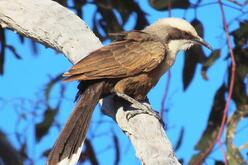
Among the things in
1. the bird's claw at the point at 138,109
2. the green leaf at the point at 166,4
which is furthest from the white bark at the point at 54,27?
the green leaf at the point at 166,4

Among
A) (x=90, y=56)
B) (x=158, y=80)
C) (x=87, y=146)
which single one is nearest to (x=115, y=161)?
(x=87, y=146)

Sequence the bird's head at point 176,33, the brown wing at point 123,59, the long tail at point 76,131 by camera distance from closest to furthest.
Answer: the long tail at point 76,131
the brown wing at point 123,59
the bird's head at point 176,33

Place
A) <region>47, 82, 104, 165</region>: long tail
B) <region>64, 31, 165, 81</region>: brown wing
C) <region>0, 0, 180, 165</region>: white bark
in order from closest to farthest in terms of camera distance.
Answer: <region>47, 82, 104, 165</region>: long tail → <region>64, 31, 165, 81</region>: brown wing → <region>0, 0, 180, 165</region>: white bark

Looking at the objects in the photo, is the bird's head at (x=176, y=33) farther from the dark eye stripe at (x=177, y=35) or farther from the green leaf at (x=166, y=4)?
the green leaf at (x=166, y=4)

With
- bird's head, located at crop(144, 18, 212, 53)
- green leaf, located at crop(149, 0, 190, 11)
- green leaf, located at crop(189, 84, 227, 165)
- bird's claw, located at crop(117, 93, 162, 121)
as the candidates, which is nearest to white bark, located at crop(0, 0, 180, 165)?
bird's claw, located at crop(117, 93, 162, 121)

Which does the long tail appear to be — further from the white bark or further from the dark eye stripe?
the dark eye stripe

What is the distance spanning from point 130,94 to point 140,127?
0.62 m

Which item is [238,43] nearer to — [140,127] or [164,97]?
[164,97]

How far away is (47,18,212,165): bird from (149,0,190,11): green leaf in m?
0.42

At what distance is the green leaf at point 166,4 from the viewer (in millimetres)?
4906

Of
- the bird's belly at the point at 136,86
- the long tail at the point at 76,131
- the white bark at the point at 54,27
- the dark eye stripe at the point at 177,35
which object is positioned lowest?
the long tail at the point at 76,131

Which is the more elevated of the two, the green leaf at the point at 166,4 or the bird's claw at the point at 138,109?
the green leaf at the point at 166,4

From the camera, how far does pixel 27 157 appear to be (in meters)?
5.14

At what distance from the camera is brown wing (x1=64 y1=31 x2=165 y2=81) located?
3846 mm
